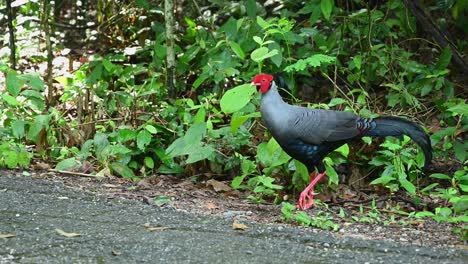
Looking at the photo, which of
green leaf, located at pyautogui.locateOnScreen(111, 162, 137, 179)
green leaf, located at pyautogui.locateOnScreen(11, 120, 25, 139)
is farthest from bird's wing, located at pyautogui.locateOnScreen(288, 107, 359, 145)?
green leaf, located at pyautogui.locateOnScreen(11, 120, 25, 139)

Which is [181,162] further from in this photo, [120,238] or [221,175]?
[120,238]

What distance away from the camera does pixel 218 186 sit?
6.42m

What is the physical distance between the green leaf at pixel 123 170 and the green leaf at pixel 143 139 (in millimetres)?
215

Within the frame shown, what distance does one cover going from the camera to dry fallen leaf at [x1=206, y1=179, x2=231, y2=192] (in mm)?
6375

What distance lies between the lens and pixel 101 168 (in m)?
6.78

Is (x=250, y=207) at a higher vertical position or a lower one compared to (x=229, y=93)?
lower

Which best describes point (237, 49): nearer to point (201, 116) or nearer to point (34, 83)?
point (201, 116)

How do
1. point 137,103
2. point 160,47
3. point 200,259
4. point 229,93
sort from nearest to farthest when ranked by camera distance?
point 200,259, point 229,93, point 137,103, point 160,47

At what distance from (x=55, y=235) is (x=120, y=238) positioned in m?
0.38

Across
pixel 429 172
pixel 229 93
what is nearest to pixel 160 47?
pixel 229 93

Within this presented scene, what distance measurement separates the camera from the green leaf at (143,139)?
666 centimetres

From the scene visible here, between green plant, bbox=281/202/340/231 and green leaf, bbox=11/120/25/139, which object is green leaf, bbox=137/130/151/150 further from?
green plant, bbox=281/202/340/231

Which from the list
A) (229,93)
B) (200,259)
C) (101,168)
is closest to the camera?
(200,259)

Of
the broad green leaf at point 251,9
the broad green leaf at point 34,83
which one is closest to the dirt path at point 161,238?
the broad green leaf at point 34,83
